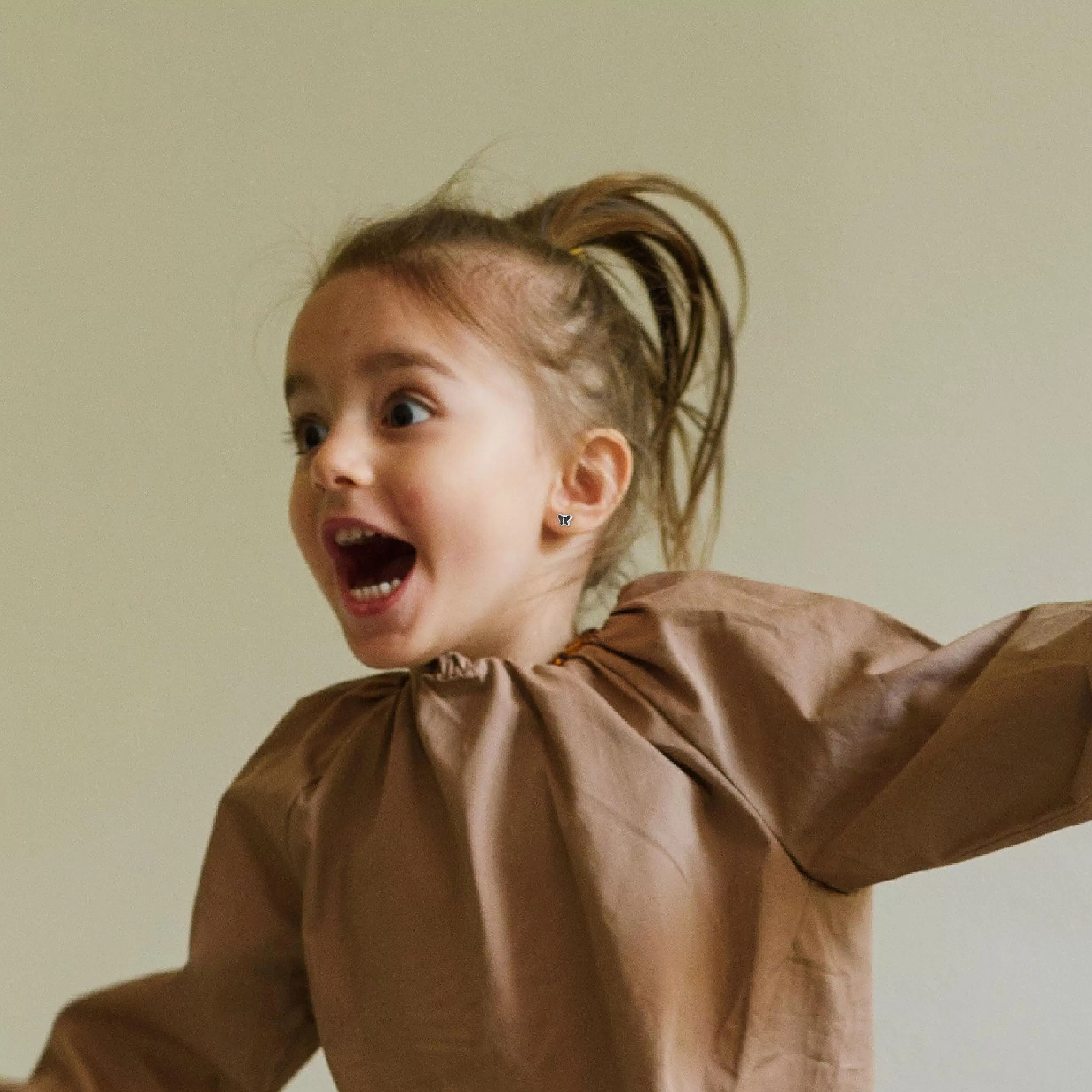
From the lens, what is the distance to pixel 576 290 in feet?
2.81

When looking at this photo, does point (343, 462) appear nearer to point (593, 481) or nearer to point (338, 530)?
point (338, 530)

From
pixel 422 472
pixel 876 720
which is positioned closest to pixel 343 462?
pixel 422 472

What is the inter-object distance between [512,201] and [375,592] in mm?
452

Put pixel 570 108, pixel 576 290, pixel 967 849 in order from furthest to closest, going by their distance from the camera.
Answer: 1. pixel 570 108
2. pixel 576 290
3. pixel 967 849

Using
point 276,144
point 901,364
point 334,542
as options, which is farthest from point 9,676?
point 901,364

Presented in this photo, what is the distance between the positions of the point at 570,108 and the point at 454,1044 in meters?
0.81

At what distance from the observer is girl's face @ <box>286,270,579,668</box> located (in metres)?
0.76

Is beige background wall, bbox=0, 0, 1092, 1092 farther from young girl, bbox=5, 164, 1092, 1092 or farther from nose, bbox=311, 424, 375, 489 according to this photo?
nose, bbox=311, 424, 375, 489

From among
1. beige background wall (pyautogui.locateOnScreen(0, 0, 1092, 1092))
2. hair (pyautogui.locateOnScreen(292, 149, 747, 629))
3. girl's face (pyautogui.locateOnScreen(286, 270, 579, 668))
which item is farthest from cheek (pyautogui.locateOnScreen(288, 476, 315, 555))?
beige background wall (pyautogui.locateOnScreen(0, 0, 1092, 1092))

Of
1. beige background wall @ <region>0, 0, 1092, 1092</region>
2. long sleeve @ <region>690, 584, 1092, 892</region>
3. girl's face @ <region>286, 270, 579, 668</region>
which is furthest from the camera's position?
beige background wall @ <region>0, 0, 1092, 1092</region>

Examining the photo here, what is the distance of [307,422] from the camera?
0.83 metres

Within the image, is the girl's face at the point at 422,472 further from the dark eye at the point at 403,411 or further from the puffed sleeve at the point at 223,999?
the puffed sleeve at the point at 223,999

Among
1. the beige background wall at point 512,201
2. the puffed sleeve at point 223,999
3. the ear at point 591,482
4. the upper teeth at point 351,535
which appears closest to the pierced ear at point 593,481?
the ear at point 591,482

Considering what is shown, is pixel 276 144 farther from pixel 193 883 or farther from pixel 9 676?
pixel 193 883
